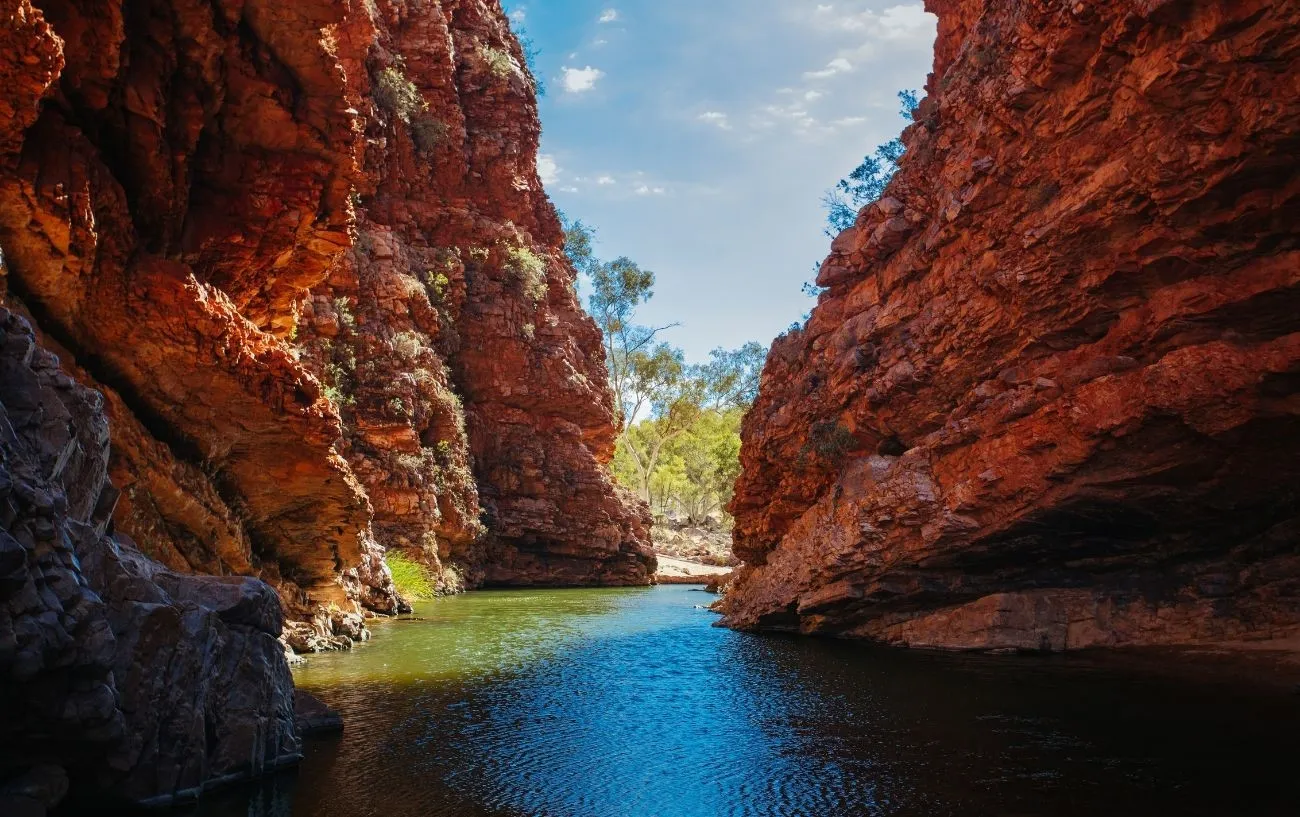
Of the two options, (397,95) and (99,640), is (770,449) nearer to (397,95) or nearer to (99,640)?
(99,640)

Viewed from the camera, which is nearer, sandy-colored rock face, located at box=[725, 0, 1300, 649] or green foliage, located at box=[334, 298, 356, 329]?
sandy-colored rock face, located at box=[725, 0, 1300, 649]

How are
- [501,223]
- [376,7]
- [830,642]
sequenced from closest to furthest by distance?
[830,642]
[376,7]
[501,223]

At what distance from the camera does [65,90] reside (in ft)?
34.0

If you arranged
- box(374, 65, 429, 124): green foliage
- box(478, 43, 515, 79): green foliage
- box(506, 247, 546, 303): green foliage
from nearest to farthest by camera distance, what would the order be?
1. box(374, 65, 429, 124): green foliage
2. box(506, 247, 546, 303): green foliage
3. box(478, 43, 515, 79): green foliage

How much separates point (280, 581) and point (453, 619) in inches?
249

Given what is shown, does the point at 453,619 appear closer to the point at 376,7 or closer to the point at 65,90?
the point at 65,90

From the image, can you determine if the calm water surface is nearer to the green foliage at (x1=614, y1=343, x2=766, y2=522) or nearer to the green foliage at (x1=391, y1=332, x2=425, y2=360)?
the green foliage at (x1=391, y1=332, x2=425, y2=360)

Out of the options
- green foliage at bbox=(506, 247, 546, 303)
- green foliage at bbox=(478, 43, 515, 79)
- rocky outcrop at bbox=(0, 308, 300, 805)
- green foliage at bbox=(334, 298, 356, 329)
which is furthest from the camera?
green foliage at bbox=(478, 43, 515, 79)

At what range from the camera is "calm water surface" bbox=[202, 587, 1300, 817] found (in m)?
7.77

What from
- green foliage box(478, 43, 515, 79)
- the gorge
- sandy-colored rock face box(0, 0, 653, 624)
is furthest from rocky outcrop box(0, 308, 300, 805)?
green foliage box(478, 43, 515, 79)

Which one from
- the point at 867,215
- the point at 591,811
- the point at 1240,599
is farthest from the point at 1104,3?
the point at 591,811

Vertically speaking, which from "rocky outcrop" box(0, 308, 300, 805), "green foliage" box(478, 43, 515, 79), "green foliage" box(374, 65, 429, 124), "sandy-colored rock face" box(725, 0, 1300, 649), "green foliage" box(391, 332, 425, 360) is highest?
"green foliage" box(478, 43, 515, 79)

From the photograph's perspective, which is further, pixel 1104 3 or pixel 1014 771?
pixel 1104 3

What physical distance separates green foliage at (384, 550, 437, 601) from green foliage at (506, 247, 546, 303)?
1661cm
